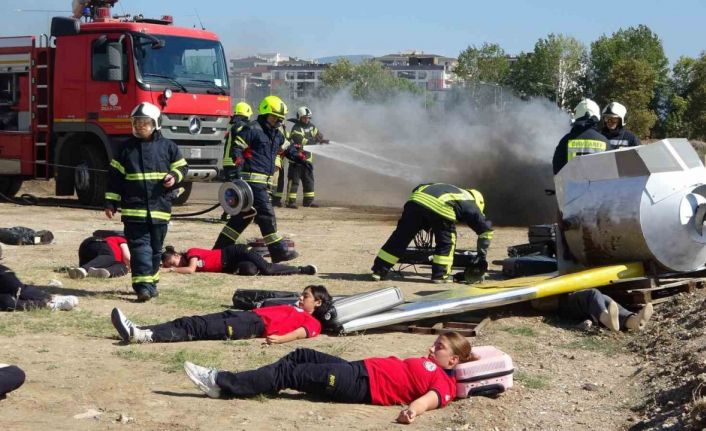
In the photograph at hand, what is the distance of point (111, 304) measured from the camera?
9023 millimetres

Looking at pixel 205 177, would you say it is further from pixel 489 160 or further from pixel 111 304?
pixel 111 304

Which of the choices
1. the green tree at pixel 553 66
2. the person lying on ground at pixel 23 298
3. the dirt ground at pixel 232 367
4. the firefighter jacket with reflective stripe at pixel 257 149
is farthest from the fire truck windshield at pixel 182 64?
the green tree at pixel 553 66

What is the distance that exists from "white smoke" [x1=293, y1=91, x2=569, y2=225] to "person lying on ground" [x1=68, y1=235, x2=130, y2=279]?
841 centimetres

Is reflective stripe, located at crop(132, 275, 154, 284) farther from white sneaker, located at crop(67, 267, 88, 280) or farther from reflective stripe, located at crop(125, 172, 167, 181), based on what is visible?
white sneaker, located at crop(67, 267, 88, 280)

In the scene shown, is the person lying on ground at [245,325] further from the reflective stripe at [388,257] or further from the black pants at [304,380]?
the reflective stripe at [388,257]

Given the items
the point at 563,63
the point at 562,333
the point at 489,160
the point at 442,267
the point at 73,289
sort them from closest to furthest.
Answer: the point at 562,333, the point at 73,289, the point at 442,267, the point at 489,160, the point at 563,63

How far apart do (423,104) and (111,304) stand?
22182 millimetres

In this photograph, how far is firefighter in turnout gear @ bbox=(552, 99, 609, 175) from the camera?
10.6 metres

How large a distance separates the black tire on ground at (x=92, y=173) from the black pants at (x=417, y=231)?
852cm

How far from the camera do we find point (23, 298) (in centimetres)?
842

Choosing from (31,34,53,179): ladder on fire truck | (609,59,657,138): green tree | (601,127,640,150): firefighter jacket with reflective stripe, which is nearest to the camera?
(601,127,640,150): firefighter jacket with reflective stripe

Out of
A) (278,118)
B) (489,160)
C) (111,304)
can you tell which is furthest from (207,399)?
(489,160)

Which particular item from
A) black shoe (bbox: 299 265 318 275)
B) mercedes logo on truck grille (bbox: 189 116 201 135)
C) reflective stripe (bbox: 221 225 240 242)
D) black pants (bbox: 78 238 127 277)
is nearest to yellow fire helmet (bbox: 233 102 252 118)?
mercedes logo on truck grille (bbox: 189 116 201 135)

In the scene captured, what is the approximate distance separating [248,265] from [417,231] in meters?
1.78
